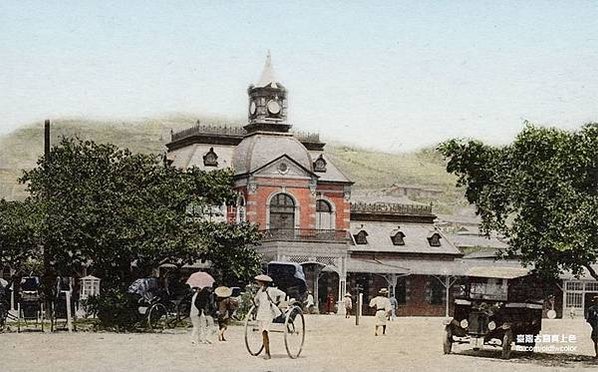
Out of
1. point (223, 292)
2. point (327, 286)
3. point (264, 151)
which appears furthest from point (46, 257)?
point (264, 151)

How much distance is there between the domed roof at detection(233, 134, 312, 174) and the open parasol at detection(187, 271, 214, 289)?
7958mm

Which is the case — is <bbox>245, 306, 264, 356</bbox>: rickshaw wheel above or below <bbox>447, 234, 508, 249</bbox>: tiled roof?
below

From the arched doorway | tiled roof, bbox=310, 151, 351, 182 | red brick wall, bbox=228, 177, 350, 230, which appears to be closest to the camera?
the arched doorway

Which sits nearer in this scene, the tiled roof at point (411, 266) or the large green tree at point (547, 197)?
the large green tree at point (547, 197)

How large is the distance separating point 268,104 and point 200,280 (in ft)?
Answer: 16.4

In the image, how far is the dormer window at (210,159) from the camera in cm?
2600

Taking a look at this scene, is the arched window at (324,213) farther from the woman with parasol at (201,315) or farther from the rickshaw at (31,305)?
the woman with parasol at (201,315)

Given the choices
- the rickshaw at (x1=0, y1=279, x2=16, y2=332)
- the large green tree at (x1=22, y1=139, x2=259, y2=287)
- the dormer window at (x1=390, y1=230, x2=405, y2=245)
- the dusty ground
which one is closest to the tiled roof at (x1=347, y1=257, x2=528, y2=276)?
the dormer window at (x1=390, y1=230, x2=405, y2=245)

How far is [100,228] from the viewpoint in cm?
1922

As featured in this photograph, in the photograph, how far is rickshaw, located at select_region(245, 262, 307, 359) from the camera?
15461 millimetres

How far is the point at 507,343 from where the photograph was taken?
1623cm

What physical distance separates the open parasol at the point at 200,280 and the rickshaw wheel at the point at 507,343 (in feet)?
17.2

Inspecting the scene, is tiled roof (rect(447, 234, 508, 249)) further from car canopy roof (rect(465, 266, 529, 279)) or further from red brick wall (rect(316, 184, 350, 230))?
car canopy roof (rect(465, 266, 529, 279))

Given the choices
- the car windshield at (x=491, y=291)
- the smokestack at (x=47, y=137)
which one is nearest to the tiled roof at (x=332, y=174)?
the smokestack at (x=47, y=137)
